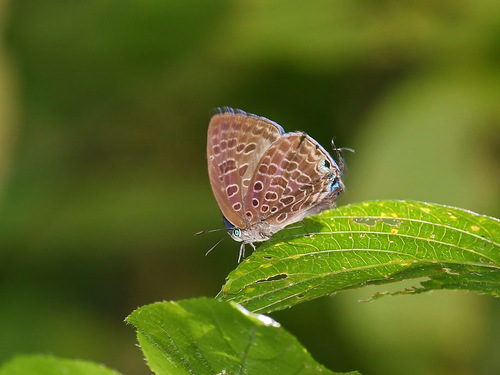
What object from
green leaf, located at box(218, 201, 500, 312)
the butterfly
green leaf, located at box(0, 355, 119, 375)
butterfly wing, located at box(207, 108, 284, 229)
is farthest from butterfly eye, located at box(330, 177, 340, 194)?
green leaf, located at box(0, 355, 119, 375)

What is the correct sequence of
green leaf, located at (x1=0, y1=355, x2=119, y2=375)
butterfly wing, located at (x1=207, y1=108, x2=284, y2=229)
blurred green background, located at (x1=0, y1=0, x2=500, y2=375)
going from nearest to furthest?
1. green leaf, located at (x1=0, y1=355, x2=119, y2=375)
2. butterfly wing, located at (x1=207, y1=108, x2=284, y2=229)
3. blurred green background, located at (x1=0, y1=0, x2=500, y2=375)

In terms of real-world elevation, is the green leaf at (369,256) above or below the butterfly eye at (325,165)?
below

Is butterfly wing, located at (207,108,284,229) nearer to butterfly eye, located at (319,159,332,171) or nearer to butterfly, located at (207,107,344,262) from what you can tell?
butterfly, located at (207,107,344,262)

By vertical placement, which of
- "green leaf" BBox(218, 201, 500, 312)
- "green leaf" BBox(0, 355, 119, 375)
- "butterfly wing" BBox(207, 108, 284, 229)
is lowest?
"green leaf" BBox(218, 201, 500, 312)

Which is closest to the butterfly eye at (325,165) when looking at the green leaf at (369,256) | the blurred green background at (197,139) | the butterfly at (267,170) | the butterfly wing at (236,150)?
the butterfly at (267,170)

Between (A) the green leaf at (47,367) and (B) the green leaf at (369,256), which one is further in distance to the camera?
(B) the green leaf at (369,256)

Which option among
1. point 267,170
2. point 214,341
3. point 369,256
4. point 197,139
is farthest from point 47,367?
point 197,139

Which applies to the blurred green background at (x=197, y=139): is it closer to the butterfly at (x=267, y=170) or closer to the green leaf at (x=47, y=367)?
the butterfly at (x=267, y=170)
